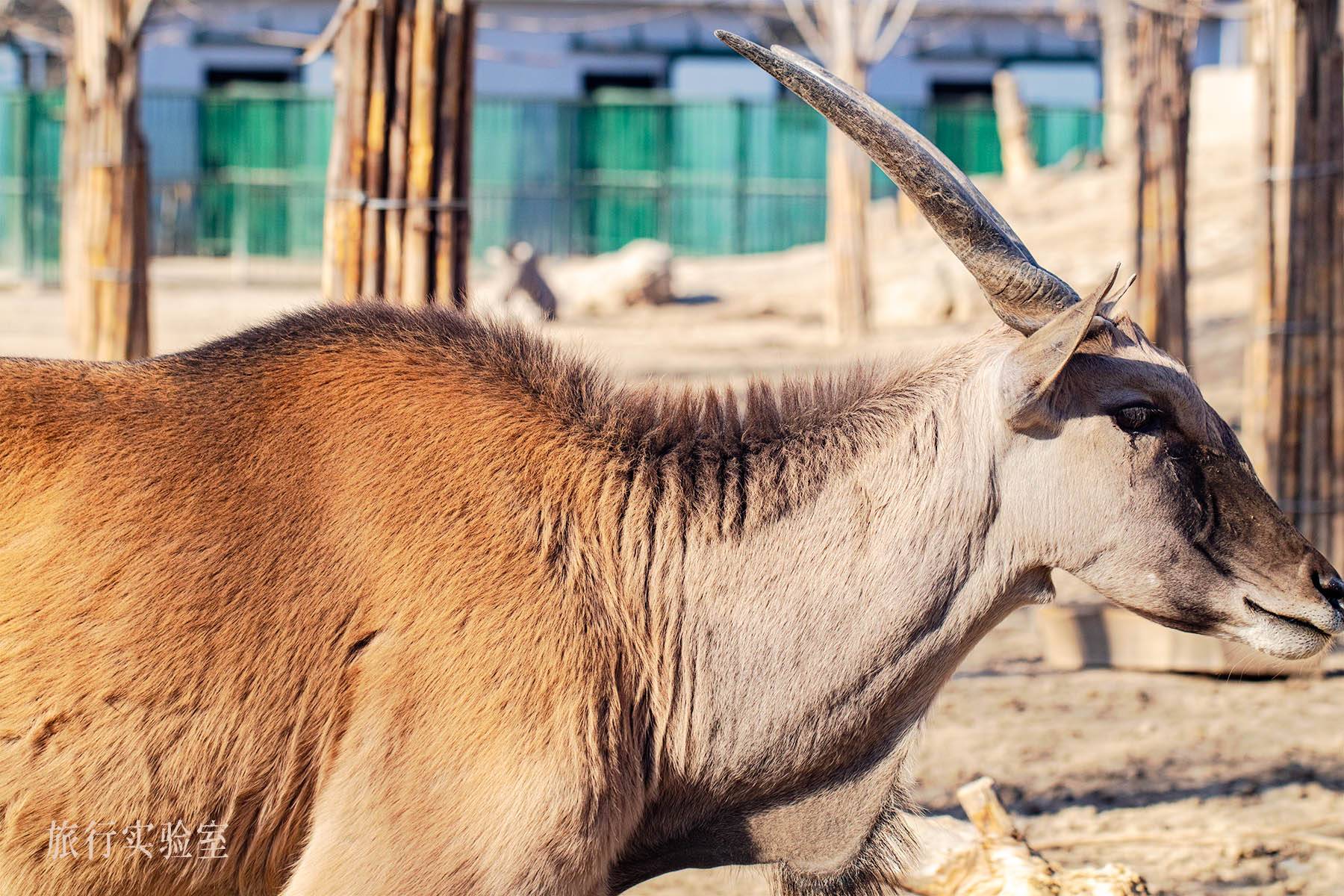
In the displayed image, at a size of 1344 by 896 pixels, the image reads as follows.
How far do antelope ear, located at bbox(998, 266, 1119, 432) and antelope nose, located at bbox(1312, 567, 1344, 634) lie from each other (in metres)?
0.72

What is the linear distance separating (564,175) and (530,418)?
23.3m

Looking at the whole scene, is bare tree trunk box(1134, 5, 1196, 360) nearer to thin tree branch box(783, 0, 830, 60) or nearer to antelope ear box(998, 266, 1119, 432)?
antelope ear box(998, 266, 1119, 432)

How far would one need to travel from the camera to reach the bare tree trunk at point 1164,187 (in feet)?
31.2

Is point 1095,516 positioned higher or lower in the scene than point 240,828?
higher

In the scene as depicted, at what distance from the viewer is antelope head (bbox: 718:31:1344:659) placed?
3.09 m

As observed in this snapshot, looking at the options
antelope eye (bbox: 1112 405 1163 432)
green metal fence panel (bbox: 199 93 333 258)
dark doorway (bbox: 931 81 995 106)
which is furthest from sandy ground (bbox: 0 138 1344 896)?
dark doorway (bbox: 931 81 995 106)

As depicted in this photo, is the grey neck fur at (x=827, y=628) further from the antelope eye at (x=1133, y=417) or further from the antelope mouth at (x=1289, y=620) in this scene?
the antelope mouth at (x=1289, y=620)

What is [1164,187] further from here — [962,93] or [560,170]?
[962,93]

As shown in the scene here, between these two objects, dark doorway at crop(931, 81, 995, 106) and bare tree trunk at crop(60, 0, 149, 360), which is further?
dark doorway at crop(931, 81, 995, 106)

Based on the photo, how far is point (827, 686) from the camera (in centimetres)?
311

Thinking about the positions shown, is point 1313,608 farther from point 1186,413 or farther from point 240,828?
point 240,828

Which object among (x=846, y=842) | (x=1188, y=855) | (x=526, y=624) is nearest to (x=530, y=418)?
(x=526, y=624)

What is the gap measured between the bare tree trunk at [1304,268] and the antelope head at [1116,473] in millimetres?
4392

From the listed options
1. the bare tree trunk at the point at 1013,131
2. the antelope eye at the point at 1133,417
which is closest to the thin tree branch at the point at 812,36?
the bare tree trunk at the point at 1013,131
